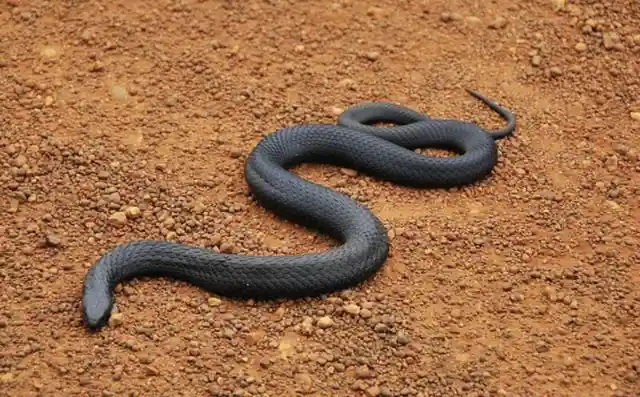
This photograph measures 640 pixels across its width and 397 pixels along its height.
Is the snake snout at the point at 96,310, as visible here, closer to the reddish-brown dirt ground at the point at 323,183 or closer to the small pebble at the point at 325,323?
the reddish-brown dirt ground at the point at 323,183

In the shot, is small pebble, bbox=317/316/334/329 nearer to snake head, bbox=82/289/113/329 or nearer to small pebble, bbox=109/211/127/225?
snake head, bbox=82/289/113/329

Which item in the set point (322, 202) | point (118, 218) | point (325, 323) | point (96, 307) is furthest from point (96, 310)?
point (322, 202)

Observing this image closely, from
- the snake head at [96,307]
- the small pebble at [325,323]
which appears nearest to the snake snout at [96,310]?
the snake head at [96,307]

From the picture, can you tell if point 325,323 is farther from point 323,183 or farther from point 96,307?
point 323,183

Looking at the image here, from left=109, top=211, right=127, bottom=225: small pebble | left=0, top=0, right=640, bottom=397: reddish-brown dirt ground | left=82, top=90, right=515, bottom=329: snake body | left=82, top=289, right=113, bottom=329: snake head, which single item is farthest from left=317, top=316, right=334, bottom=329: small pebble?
left=109, top=211, right=127, bottom=225: small pebble

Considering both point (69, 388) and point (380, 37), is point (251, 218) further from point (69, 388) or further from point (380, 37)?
point (380, 37)

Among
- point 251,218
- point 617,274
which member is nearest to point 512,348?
point 617,274
